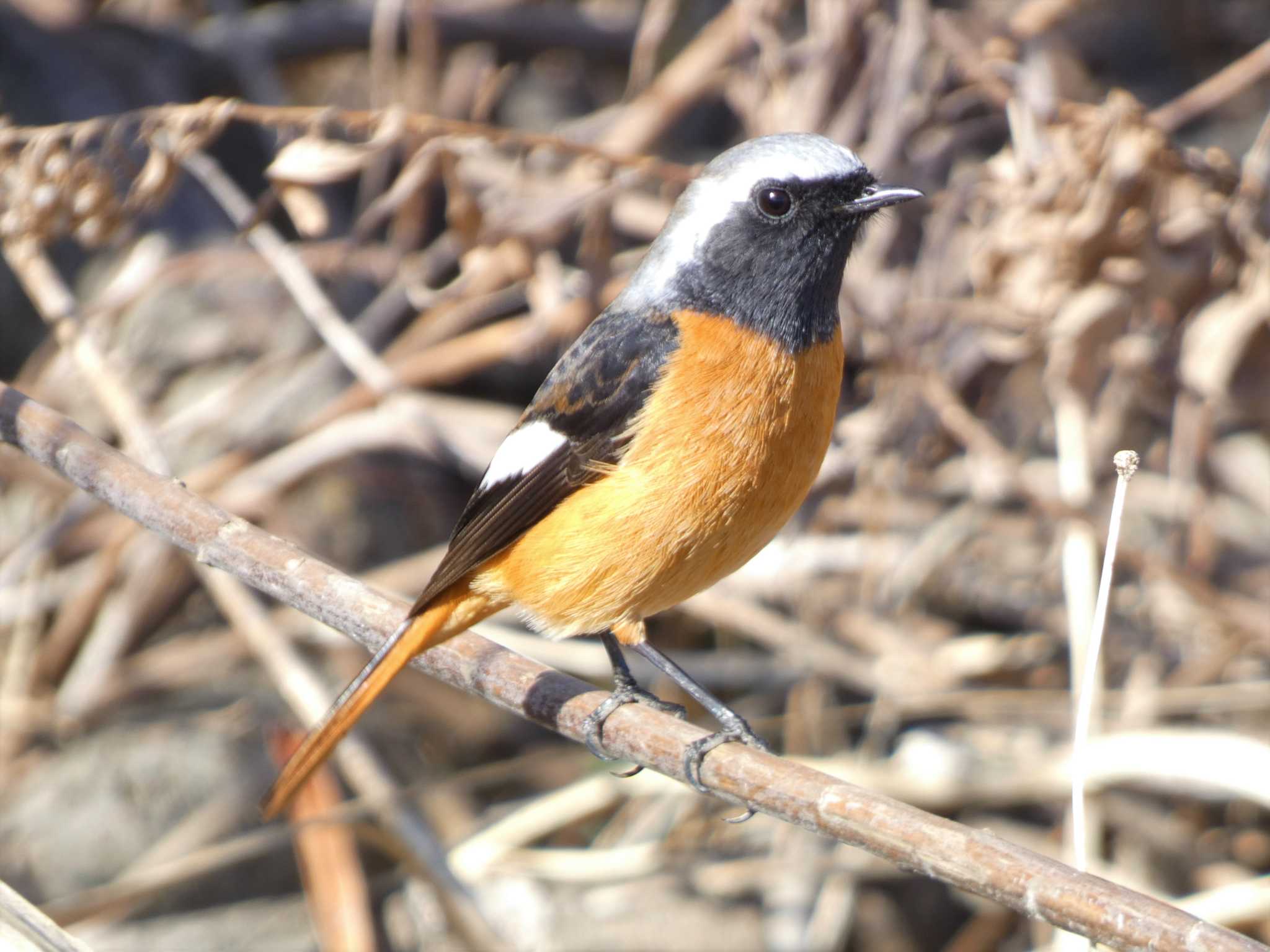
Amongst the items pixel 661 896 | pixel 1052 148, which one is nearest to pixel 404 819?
pixel 661 896

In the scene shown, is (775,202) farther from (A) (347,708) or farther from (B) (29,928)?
(B) (29,928)

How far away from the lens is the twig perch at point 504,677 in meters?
2.15

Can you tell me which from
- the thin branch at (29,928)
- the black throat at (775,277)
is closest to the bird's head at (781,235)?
the black throat at (775,277)

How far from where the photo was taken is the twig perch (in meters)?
2.15

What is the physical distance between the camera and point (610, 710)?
9.41ft

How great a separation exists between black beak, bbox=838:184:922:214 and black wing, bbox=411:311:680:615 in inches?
19.1

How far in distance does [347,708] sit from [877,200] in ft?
5.35

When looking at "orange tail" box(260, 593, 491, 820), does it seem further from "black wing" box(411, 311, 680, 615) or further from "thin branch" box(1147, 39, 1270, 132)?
"thin branch" box(1147, 39, 1270, 132)


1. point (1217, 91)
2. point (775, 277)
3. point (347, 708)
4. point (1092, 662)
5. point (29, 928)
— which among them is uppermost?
point (1217, 91)

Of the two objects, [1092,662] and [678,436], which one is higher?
[678,436]

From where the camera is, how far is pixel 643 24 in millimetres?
5863

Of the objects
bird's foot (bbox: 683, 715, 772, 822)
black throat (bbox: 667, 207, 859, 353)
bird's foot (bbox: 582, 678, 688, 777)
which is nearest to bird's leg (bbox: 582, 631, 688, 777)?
bird's foot (bbox: 582, 678, 688, 777)

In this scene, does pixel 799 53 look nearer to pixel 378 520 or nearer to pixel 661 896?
pixel 378 520

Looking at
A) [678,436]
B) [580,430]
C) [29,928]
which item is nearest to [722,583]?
[580,430]
